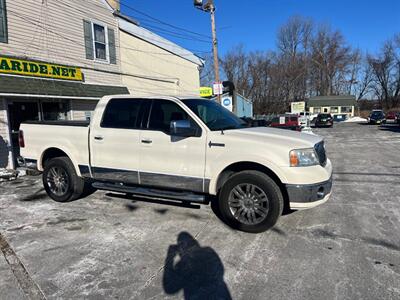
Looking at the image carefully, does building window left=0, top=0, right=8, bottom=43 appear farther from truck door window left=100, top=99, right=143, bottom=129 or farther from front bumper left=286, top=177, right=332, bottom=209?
front bumper left=286, top=177, right=332, bottom=209

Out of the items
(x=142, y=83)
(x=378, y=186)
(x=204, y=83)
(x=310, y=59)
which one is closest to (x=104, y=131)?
(x=378, y=186)

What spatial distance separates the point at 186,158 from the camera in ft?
16.4

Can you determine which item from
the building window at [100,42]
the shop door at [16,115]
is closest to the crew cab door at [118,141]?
the shop door at [16,115]

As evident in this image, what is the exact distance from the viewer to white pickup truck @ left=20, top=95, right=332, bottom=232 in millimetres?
4465

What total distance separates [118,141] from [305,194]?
319cm

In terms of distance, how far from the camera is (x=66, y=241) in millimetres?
4484

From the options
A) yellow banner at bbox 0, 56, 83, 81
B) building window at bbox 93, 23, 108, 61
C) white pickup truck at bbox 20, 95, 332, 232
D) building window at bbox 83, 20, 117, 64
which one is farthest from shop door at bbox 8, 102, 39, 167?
white pickup truck at bbox 20, 95, 332, 232

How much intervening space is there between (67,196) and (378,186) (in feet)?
21.9

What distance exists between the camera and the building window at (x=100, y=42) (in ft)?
43.9

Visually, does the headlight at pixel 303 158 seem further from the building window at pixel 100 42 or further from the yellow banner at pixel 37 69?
the building window at pixel 100 42

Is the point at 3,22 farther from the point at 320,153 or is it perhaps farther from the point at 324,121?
the point at 324,121

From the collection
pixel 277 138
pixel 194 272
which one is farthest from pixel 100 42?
pixel 194 272

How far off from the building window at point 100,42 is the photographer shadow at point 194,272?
37.1 ft

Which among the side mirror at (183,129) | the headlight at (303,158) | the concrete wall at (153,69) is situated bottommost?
the headlight at (303,158)
